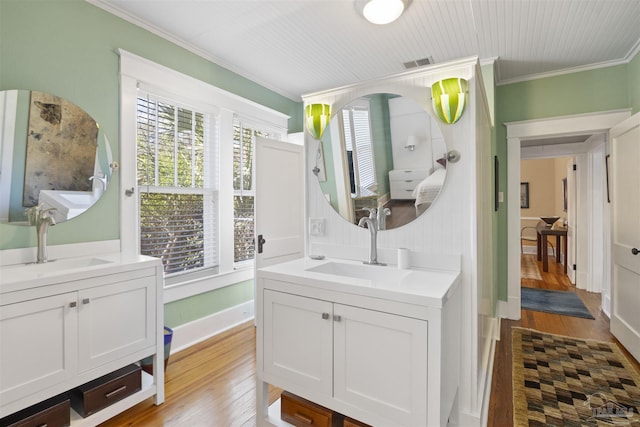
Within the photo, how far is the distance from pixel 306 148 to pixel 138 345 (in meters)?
1.65

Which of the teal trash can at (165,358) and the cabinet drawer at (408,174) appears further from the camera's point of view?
the teal trash can at (165,358)

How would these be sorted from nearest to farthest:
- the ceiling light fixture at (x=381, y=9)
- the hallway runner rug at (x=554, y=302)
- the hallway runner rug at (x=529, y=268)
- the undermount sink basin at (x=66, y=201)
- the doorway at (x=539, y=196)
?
1. the undermount sink basin at (x=66, y=201)
2. the ceiling light fixture at (x=381, y=9)
3. the hallway runner rug at (x=554, y=302)
4. the hallway runner rug at (x=529, y=268)
5. the doorway at (x=539, y=196)

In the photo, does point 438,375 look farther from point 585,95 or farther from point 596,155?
point 596,155

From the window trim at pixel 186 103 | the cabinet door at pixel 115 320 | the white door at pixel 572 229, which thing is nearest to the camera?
the cabinet door at pixel 115 320

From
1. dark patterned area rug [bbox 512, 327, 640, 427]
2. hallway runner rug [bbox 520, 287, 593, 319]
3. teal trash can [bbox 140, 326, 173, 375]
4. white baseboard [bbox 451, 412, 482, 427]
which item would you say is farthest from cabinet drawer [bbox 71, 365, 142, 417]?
hallway runner rug [bbox 520, 287, 593, 319]

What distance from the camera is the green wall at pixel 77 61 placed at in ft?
6.13

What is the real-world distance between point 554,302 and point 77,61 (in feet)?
18.5

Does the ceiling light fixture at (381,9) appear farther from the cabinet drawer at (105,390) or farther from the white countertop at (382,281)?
the cabinet drawer at (105,390)

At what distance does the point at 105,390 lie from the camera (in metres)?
1.74

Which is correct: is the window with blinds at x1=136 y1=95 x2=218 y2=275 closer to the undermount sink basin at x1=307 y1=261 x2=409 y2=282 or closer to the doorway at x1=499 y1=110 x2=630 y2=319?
the undermount sink basin at x1=307 y1=261 x2=409 y2=282

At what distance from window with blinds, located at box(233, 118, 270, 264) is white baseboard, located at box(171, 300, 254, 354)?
1.75 ft

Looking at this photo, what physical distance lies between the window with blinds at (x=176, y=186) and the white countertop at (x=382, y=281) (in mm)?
1437

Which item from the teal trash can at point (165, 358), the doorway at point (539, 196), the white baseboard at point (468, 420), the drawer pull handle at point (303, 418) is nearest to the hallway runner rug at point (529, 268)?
the doorway at point (539, 196)

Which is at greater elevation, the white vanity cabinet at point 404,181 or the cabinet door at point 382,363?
the white vanity cabinet at point 404,181
